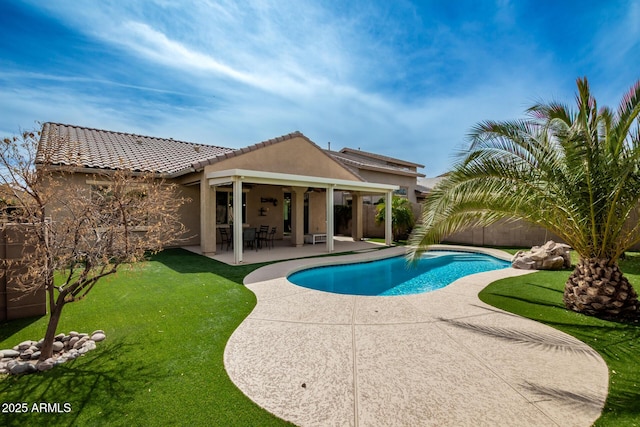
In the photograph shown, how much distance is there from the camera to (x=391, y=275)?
1350 centimetres

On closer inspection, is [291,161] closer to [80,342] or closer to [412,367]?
[80,342]

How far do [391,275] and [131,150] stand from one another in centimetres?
1633

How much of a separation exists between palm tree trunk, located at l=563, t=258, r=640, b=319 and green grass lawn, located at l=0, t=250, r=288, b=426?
24.2ft

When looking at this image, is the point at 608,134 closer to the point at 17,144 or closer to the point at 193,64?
the point at 17,144

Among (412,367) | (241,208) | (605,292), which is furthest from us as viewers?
(241,208)

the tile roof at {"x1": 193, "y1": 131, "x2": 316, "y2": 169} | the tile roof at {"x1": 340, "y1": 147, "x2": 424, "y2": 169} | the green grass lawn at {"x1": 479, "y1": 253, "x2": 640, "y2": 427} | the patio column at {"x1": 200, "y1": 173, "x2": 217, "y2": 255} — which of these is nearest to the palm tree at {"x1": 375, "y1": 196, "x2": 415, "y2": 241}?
the tile roof at {"x1": 193, "y1": 131, "x2": 316, "y2": 169}

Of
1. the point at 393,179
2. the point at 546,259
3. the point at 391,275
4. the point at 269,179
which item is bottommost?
Answer: the point at 391,275

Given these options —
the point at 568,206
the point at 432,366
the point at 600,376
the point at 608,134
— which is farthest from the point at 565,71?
the point at 432,366

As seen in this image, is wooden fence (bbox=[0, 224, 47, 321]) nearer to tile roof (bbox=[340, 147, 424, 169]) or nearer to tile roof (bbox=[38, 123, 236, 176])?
tile roof (bbox=[38, 123, 236, 176])

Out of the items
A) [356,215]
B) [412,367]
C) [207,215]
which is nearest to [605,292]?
[412,367]

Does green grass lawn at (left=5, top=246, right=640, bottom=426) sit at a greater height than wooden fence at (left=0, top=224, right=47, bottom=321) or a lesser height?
lesser

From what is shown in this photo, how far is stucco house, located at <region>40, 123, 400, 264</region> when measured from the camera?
14445mm

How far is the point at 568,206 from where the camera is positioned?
694cm

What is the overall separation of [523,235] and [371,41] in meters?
14.7
